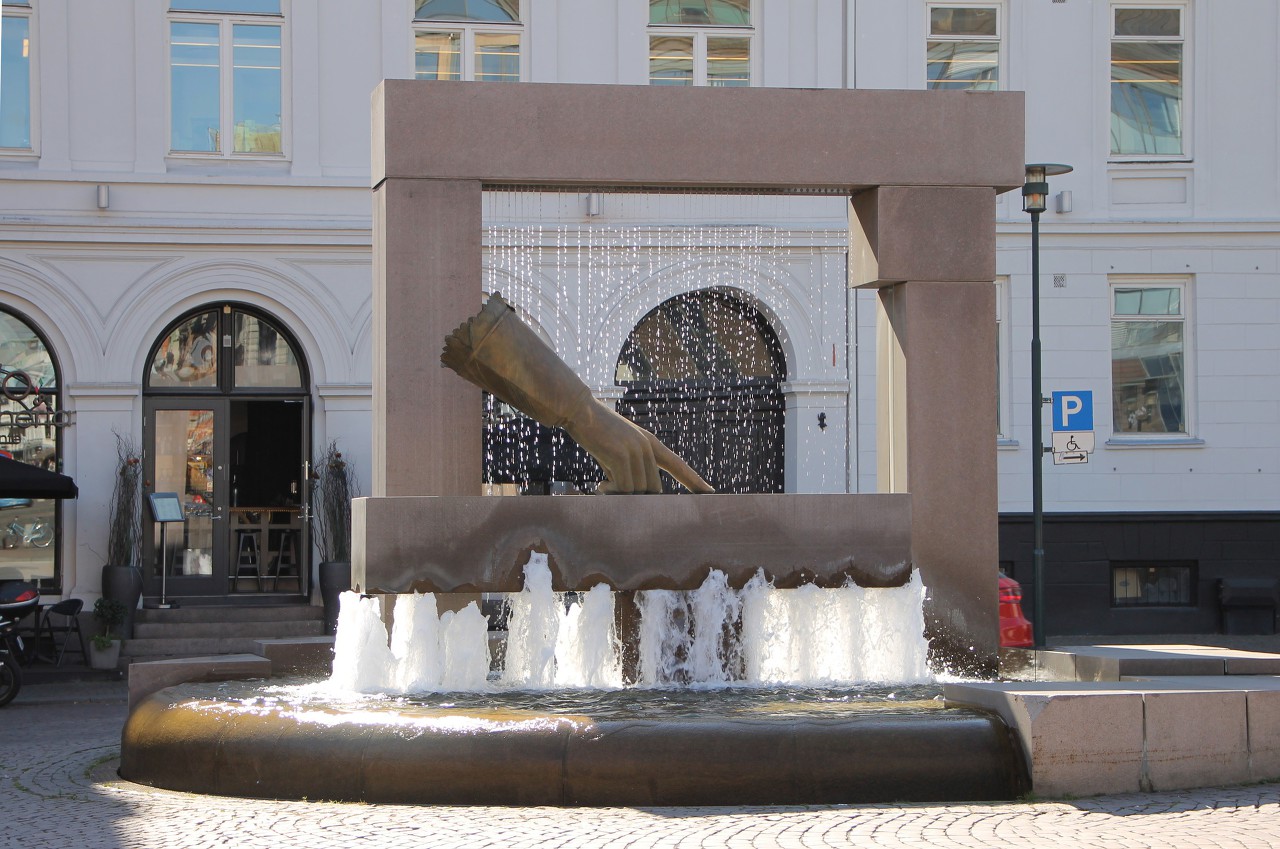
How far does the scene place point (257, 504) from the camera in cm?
2088

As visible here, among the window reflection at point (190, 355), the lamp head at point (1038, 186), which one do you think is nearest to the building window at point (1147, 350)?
the lamp head at point (1038, 186)

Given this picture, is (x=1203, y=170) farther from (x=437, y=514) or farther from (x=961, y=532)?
(x=437, y=514)

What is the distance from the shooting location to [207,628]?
1923cm

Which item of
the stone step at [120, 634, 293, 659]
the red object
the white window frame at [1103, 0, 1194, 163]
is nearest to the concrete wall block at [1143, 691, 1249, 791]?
the red object

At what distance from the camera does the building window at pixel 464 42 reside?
838 inches

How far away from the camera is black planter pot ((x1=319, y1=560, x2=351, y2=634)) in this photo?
19.4m

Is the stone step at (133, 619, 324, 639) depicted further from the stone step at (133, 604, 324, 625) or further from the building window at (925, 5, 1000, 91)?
the building window at (925, 5, 1000, 91)

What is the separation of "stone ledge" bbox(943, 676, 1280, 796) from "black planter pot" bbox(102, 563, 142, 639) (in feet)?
42.9

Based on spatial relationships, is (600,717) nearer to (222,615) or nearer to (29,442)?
(222,615)

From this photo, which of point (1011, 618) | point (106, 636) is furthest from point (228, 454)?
point (1011, 618)

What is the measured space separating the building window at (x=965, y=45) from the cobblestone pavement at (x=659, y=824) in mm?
15206

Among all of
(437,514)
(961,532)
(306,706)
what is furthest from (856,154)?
(306,706)

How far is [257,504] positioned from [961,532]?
11683 millimetres

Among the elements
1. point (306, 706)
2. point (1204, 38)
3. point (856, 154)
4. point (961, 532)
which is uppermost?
point (1204, 38)
